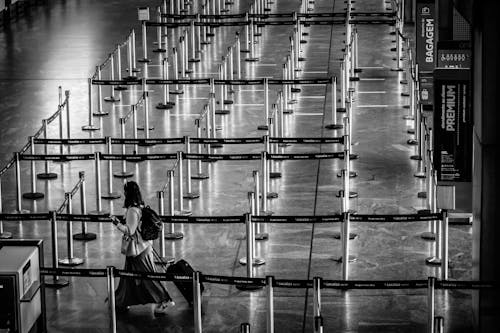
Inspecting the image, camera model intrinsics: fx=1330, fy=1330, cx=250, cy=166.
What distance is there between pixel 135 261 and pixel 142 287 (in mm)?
373

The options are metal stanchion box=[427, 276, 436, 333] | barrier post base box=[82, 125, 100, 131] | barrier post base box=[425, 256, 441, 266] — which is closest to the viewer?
metal stanchion box=[427, 276, 436, 333]

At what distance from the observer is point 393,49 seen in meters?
40.8

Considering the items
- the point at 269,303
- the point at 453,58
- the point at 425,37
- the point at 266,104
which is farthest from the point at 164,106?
the point at 269,303

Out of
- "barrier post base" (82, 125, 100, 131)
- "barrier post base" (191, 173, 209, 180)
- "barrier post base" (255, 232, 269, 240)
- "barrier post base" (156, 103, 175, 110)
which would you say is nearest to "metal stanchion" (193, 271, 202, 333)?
"barrier post base" (255, 232, 269, 240)

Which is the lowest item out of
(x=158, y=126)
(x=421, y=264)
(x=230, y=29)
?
(x=421, y=264)

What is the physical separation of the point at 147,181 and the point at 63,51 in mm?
18163

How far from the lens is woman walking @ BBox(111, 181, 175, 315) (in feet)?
56.1

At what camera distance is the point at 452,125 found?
69.6ft

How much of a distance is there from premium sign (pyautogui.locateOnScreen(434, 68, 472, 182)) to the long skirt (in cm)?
599

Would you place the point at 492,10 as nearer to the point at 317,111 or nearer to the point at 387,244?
the point at 387,244

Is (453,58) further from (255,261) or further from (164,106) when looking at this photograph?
(164,106)

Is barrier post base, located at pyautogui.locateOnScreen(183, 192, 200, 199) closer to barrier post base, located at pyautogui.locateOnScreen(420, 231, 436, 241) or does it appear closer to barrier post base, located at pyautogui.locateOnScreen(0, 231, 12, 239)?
barrier post base, located at pyautogui.locateOnScreen(0, 231, 12, 239)

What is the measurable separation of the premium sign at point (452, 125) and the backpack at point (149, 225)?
6038 millimetres

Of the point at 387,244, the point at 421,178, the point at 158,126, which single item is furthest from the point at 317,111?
the point at 387,244
